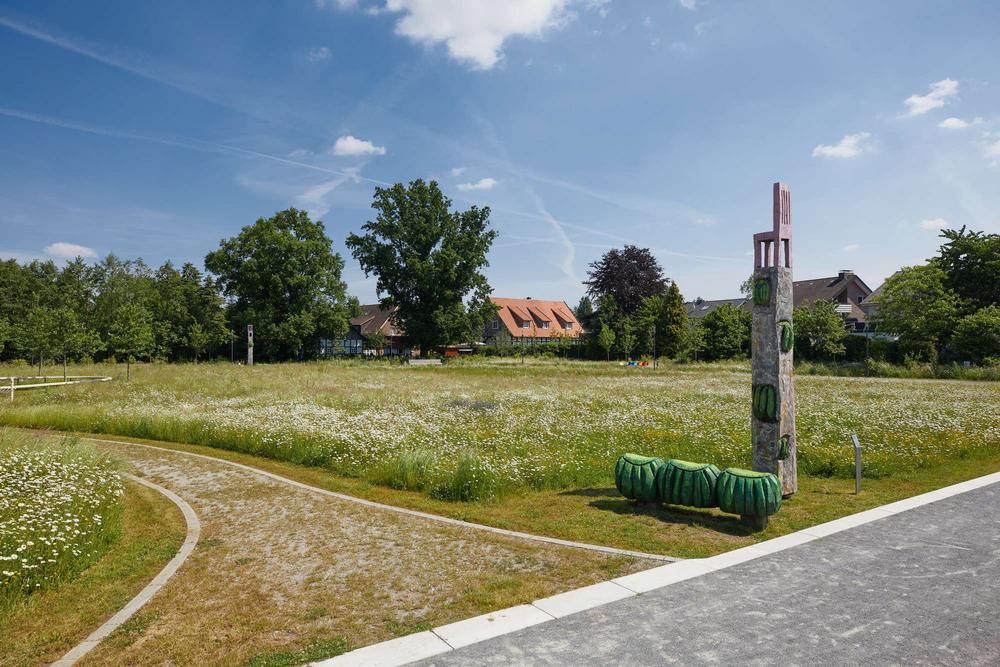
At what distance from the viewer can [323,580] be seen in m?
6.68

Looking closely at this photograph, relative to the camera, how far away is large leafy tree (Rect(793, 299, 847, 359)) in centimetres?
4753

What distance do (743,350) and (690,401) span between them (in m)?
39.9

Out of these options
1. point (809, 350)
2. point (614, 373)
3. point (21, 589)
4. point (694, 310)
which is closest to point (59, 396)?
point (21, 589)

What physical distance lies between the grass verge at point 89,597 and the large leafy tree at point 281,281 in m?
52.1

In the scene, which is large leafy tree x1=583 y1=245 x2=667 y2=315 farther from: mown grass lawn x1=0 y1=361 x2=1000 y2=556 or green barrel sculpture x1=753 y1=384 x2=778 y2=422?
green barrel sculpture x1=753 y1=384 x2=778 y2=422

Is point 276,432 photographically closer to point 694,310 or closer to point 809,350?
point 809,350

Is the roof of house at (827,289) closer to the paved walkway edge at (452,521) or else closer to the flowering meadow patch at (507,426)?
the flowering meadow patch at (507,426)

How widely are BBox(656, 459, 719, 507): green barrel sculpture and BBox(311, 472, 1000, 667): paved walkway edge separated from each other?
1159 mm

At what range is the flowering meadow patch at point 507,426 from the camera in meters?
12.0

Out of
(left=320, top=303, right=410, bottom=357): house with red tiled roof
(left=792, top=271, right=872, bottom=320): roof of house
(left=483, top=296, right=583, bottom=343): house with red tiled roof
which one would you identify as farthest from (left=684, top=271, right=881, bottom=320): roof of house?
(left=320, top=303, right=410, bottom=357): house with red tiled roof

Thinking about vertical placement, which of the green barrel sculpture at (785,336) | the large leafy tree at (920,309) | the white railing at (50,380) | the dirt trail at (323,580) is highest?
the large leafy tree at (920,309)

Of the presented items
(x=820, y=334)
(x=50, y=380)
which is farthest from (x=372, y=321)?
(x=820, y=334)

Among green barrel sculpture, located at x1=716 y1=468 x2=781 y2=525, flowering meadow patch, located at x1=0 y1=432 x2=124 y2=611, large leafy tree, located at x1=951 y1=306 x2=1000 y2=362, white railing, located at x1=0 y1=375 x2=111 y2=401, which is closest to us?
flowering meadow patch, located at x1=0 y1=432 x2=124 y2=611

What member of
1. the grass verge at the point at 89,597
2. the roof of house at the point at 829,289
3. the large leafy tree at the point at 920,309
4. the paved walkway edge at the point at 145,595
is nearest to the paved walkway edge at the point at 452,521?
the paved walkway edge at the point at 145,595
